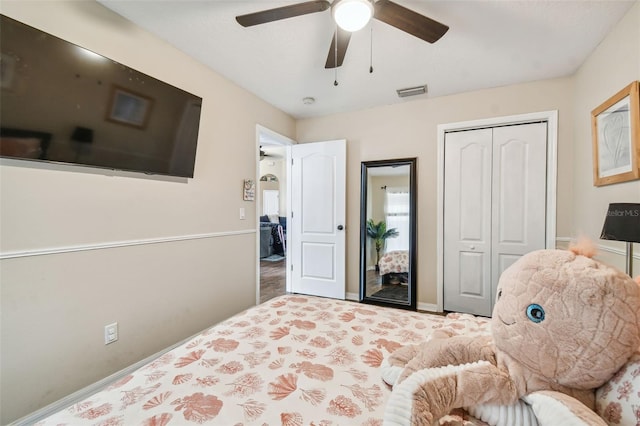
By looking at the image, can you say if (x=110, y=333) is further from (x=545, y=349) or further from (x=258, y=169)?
(x=545, y=349)

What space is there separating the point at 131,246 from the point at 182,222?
0.43 m

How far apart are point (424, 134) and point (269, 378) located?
2960 millimetres

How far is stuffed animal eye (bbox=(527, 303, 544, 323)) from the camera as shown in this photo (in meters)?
0.73

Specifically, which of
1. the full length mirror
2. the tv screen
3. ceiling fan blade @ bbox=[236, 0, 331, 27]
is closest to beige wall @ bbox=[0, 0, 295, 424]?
the tv screen

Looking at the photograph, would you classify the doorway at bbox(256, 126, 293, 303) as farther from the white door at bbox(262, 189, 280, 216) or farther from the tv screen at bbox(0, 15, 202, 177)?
the tv screen at bbox(0, 15, 202, 177)

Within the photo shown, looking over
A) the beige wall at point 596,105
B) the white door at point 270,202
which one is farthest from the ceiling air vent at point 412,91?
the white door at point 270,202

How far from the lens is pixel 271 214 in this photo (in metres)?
8.06

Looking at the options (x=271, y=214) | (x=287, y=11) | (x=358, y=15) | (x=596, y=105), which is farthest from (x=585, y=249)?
(x=271, y=214)

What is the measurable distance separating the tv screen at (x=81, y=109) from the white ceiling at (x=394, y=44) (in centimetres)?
48

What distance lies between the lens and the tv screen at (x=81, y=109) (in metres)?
1.32

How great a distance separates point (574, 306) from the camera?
68cm

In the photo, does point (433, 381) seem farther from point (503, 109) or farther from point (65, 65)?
point (503, 109)

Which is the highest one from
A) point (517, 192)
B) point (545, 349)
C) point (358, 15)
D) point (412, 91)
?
point (412, 91)

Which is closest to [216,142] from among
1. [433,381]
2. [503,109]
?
[433,381]
